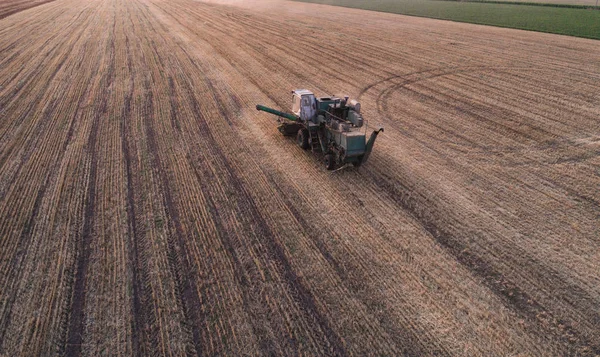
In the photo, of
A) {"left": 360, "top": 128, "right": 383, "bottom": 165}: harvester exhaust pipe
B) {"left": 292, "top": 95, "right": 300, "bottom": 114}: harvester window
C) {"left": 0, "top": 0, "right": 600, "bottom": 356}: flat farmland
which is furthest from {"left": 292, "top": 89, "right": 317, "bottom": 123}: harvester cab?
{"left": 360, "top": 128, "right": 383, "bottom": 165}: harvester exhaust pipe

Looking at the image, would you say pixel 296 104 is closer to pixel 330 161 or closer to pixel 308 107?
pixel 308 107

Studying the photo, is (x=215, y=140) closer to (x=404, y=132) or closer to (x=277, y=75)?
(x=404, y=132)

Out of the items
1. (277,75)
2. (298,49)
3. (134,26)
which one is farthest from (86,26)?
(277,75)

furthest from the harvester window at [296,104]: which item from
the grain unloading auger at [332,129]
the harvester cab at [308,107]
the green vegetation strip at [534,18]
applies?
the green vegetation strip at [534,18]

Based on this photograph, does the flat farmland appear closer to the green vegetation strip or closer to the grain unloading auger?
the grain unloading auger

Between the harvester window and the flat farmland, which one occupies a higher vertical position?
the harvester window
